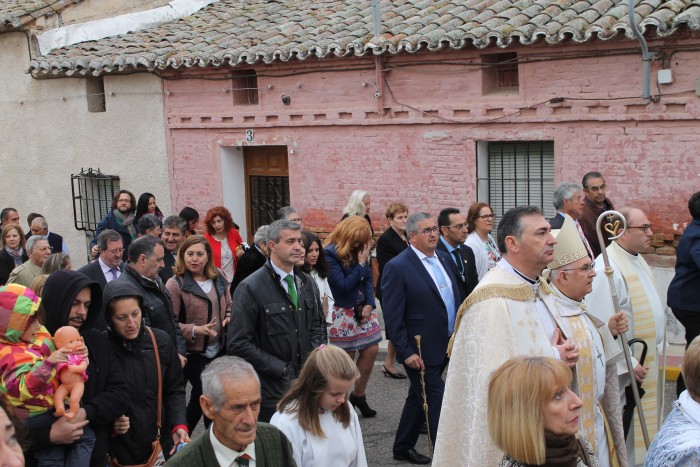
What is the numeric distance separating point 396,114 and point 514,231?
8.00m

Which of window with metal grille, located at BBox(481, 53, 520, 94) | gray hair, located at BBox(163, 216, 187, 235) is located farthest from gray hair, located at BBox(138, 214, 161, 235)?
window with metal grille, located at BBox(481, 53, 520, 94)

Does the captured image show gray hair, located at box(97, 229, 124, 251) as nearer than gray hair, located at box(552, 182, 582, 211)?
Yes

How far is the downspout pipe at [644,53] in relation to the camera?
1052 centimetres

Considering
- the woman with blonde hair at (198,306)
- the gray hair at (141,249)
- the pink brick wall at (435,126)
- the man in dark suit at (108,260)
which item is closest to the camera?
the gray hair at (141,249)

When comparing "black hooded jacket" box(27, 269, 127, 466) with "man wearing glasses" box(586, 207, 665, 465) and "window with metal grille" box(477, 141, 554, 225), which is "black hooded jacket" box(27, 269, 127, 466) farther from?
"window with metal grille" box(477, 141, 554, 225)

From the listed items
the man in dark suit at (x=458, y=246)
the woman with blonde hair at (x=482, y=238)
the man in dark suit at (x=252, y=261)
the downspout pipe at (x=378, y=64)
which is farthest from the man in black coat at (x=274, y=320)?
the downspout pipe at (x=378, y=64)

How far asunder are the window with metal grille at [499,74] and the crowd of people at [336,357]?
14.5ft

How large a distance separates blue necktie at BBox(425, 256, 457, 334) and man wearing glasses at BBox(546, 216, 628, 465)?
5.16 ft

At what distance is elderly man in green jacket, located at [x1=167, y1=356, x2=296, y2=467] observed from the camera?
4301 mm

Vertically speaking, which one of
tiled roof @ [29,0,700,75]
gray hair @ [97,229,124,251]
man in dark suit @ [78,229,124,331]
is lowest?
man in dark suit @ [78,229,124,331]

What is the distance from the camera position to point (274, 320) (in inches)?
258

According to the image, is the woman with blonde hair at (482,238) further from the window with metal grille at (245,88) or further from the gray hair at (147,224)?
the window with metal grille at (245,88)

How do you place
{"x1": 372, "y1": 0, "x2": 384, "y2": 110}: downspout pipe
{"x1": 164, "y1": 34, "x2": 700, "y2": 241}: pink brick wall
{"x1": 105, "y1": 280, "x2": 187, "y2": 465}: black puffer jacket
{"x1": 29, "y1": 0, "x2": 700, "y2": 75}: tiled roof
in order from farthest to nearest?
{"x1": 372, "y1": 0, "x2": 384, "y2": 110}: downspout pipe < {"x1": 29, "y1": 0, "x2": 700, "y2": 75}: tiled roof < {"x1": 164, "y1": 34, "x2": 700, "y2": 241}: pink brick wall < {"x1": 105, "y1": 280, "x2": 187, "y2": 465}: black puffer jacket

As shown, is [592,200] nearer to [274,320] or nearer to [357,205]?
[357,205]
